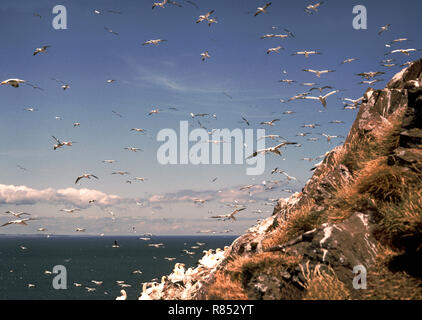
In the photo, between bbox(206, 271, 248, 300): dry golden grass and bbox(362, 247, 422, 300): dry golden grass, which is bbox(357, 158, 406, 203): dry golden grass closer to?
bbox(362, 247, 422, 300): dry golden grass

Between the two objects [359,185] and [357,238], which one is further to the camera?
[359,185]

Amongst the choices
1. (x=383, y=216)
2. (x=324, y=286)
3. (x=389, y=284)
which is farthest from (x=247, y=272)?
(x=383, y=216)

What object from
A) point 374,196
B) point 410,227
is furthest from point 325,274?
point 374,196

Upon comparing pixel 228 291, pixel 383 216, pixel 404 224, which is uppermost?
pixel 383 216

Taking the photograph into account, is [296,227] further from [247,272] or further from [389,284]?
[389,284]

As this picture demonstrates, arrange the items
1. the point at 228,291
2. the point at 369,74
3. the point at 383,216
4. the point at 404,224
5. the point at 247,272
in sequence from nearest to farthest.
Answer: the point at 404,224
the point at 383,216
the point at 228,291
the point at 247,272
the point at 369,74
